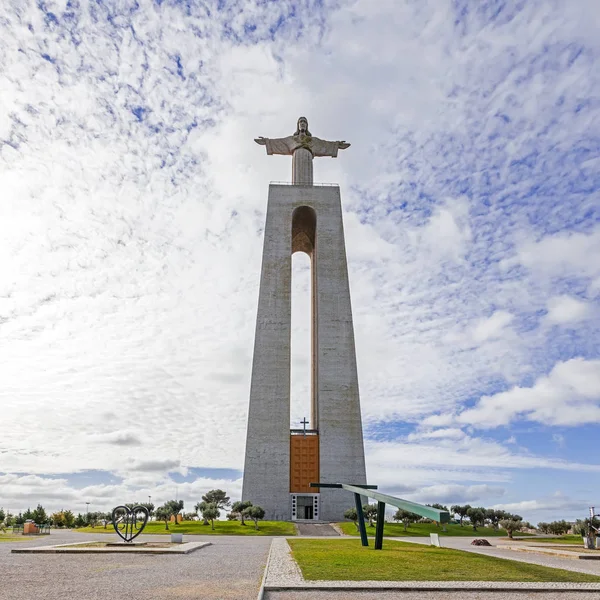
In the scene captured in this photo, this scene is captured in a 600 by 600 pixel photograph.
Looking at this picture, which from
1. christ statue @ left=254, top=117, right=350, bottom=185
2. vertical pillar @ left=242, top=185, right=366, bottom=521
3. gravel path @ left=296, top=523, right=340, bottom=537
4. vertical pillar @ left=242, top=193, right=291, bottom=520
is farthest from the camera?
christ statue @ left=254, top=117, right=350, bottom=185

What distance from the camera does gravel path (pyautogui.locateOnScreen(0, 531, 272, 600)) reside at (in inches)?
250

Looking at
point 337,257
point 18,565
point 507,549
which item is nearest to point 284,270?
point 337,257

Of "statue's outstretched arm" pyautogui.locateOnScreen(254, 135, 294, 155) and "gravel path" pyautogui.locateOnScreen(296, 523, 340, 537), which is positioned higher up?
"statue's outstretched arm" pyautogui.locateOnScreen(254, 135, 294, 155)

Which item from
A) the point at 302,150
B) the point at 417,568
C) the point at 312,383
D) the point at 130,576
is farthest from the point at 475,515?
the point at 302,150

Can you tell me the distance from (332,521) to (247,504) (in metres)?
4.84

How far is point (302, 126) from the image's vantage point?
129ft

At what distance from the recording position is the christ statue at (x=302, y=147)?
37875 mm

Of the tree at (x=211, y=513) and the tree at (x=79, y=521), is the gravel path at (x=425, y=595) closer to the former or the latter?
the tree at (x=211, y=513)

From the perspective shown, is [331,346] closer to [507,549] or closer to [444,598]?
[507,549]

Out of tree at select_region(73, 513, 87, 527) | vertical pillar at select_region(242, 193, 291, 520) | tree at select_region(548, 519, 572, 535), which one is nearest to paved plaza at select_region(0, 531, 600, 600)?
tree at select_region(548, 519, 572, 535)

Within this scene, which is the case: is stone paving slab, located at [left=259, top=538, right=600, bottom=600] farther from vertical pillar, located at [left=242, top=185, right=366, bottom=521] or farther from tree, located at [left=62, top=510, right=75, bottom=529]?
tree, located at [left=62, top=510, right=75, bottom=529]

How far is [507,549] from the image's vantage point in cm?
1482

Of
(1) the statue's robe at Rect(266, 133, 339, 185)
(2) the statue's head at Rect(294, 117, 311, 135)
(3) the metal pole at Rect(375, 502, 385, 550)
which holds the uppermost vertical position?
(2) the statue's head at Rect(294, 117, 311, 135)

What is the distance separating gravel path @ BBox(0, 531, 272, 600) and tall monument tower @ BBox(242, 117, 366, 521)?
59.2ft
